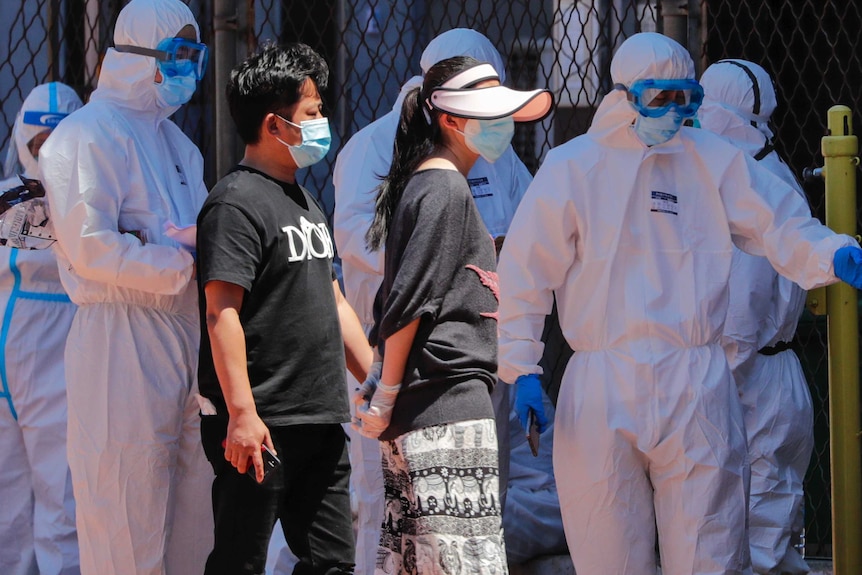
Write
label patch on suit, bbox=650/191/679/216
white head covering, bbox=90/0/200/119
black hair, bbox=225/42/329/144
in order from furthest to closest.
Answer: white head covering, bbox=90/0/200/119, label patch on suit, bbox=650/191/679/216, black hair, bbox=225/42/329/144

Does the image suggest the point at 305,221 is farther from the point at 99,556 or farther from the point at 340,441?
the point at 99,556

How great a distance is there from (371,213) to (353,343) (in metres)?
1.08

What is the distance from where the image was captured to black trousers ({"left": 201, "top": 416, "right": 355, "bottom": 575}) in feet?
10.6

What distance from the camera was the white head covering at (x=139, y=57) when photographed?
4.20 meters

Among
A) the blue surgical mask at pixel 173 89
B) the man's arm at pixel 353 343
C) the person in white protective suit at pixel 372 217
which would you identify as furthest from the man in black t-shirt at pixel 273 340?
the person in white protective suit at pixel 372 217

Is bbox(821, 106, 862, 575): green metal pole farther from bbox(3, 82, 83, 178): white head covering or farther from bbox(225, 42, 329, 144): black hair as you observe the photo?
bbox(3, 82, 83, 178): white head covering

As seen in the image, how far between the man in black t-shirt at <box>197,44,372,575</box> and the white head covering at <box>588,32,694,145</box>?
892 millimetres

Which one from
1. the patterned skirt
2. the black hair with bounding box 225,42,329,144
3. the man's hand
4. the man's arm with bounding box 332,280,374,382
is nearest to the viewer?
the patterned skirt

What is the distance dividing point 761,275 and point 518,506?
1181 millimetres

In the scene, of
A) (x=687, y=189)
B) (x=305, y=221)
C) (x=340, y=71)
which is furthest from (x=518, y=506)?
(x=340, y=71)

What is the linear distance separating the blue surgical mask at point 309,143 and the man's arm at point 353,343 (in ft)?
1.09

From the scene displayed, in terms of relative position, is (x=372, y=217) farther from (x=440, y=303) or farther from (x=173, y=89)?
(x=440, y=303)

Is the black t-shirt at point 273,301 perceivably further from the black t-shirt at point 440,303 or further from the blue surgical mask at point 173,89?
the blue surgical mask at point 173,89

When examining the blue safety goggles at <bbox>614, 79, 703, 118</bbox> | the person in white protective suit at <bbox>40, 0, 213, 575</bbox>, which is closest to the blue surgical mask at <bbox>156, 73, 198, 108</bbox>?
the person in white protective suit at <bbox>40, 0, 213, 575</bbox>
